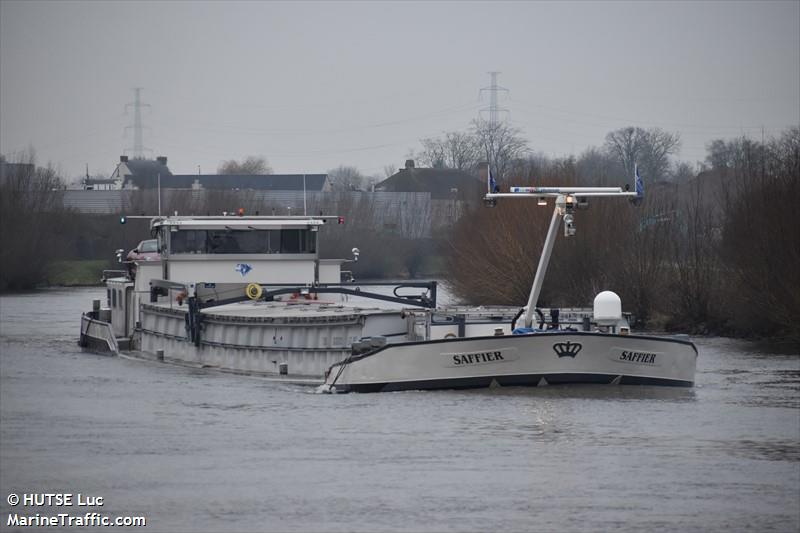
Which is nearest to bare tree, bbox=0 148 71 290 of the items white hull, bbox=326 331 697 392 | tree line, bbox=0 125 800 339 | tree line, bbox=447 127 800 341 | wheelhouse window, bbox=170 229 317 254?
tree line, bbox=0 125 800 339

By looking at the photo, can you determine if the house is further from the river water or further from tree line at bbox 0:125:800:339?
the river water

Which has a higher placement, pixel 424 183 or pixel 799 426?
pixel 424 183

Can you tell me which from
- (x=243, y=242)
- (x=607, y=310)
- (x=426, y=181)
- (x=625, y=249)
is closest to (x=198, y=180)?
(x=426, y=181)

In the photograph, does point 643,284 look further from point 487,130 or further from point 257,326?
point 487,130

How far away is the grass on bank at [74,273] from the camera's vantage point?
78.2 metres

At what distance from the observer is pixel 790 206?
4138 centimetres

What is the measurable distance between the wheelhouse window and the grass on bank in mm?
40438

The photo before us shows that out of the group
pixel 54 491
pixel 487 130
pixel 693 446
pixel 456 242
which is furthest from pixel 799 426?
pixel 487 130

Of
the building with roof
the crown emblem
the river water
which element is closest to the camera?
the river water

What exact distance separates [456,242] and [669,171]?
269 ft

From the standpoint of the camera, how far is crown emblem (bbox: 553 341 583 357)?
2731cm

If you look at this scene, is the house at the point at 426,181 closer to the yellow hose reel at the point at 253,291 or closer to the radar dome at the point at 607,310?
the yellow hose reel at the point at 253,291

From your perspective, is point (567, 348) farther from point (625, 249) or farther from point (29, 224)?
point (29, 224)

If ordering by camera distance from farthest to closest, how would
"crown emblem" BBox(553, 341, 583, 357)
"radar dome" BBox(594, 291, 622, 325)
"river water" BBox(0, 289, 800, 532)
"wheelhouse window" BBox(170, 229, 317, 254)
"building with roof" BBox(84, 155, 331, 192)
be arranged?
"building with roof" BBox(84, 155, 331, 192) < "wheelhouse window" BBox(170, 229, 317, 254) < "radar dome" BBox(594, 291, 622, 325) < "crown emblem" BBox(553, 341, 583, 357) < "river water" BBox(0, 289, 800, 532)
